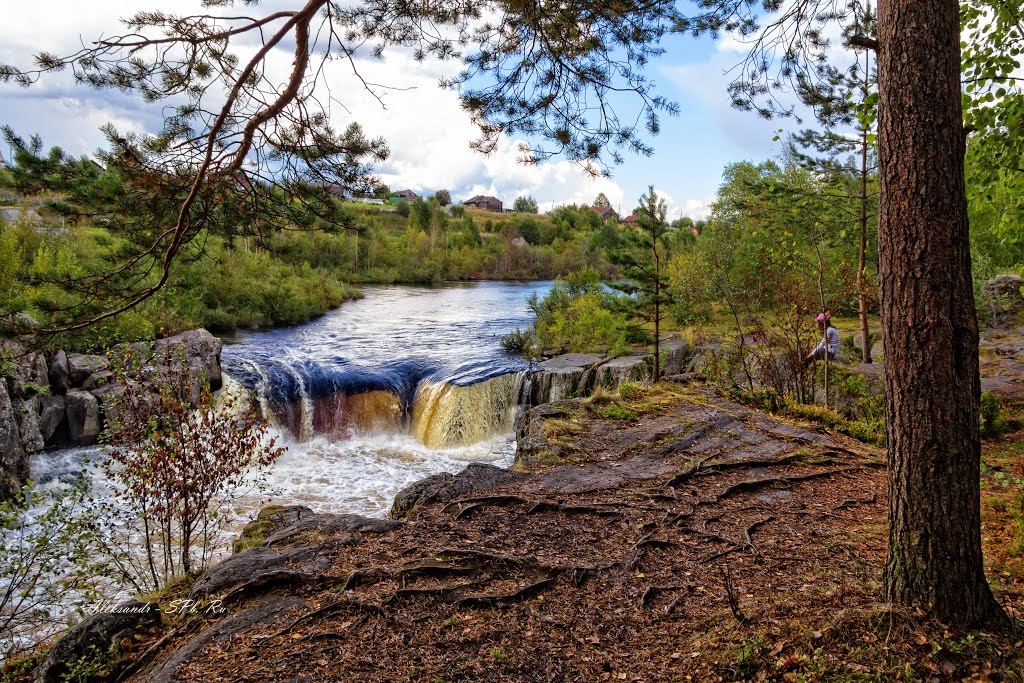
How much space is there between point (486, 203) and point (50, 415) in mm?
78890

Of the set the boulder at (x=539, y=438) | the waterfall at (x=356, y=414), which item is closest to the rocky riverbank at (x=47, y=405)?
the waterfall at (x=356, y=414)

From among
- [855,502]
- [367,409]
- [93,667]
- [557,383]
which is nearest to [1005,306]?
[557,383]

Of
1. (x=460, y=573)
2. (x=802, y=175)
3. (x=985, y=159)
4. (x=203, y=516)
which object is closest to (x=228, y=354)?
(x=203, y=516)

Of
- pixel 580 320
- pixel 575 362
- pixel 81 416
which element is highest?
pixel 580 320

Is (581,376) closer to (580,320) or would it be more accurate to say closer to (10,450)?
(580,320)

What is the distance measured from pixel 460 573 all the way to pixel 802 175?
19.1m

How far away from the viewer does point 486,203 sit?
85.9m

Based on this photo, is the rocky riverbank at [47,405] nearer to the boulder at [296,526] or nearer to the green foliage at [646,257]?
the boulder at [296,526]

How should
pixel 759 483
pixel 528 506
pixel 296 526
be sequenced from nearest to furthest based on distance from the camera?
pixel 296 526
pixel 528 506
pixel 759 483

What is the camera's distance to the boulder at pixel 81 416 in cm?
1047

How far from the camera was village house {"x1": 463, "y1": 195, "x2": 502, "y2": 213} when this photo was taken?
279 feet

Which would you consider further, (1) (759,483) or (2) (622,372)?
(2) (622,372)

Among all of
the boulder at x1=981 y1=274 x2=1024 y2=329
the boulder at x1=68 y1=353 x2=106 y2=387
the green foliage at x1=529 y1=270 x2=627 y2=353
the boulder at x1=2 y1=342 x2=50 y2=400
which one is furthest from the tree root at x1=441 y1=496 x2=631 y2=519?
the boulder at x1=981 y1=274 x2=1024 y2=329

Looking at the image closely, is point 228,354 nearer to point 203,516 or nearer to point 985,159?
point 203,516
